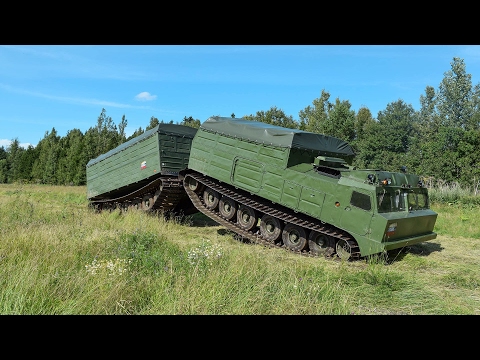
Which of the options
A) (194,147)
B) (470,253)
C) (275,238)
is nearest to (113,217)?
(194,147)

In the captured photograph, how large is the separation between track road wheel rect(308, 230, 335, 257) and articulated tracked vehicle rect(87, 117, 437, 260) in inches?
1.0

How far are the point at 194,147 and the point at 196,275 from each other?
299 inches

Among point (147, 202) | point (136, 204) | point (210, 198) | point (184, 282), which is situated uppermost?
point (184, 282)

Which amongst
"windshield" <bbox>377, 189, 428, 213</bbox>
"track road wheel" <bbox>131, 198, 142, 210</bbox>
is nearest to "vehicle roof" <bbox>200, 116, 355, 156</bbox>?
"windshield" <bbox>377, 189, 428, 213</bbox>

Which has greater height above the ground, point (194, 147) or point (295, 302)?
point (194, 147)

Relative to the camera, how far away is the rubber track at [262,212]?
9102mm

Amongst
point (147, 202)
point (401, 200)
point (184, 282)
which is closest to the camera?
point (184, 282)

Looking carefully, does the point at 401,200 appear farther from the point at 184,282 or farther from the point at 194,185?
the point at 184,282

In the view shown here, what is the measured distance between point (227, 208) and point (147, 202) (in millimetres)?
3849

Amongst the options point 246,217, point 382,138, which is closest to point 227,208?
point 246,217

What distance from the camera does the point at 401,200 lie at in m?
9.27

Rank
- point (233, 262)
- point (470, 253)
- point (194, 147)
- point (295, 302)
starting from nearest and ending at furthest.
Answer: point (295, 302)
point (233, 262)
point (470, 253)
point (194, 147)
